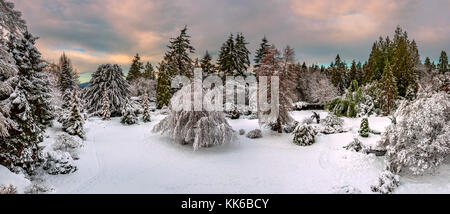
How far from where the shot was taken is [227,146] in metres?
15.2

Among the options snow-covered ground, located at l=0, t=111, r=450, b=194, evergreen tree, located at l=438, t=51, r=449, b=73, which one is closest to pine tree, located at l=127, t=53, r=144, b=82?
snow-covered ground, located at l=0, t=111, r=450, b=194

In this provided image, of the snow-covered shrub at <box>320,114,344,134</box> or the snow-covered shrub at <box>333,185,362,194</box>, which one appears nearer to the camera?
the snow-covered shrub at <box>333,185,362,194</box>

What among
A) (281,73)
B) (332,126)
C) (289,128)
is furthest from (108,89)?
(332,126)

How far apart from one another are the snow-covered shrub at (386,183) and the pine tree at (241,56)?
960 inches

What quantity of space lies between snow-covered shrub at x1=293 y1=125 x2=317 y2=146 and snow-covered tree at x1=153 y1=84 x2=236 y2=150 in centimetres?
444

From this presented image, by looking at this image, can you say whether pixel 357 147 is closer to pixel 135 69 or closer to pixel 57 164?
pixel 57 164

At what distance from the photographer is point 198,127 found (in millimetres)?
13867

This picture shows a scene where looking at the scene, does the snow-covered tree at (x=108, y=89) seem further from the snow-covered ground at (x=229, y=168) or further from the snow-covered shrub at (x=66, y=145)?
the snow-covered shrub at (x=66, y=145)

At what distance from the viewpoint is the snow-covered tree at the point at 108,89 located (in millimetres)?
23844

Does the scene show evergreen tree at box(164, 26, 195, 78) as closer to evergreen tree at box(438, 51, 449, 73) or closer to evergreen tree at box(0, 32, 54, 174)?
evergreen tree at box(0, 32, 54, 174)

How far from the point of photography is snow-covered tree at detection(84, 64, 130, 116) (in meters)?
23.8

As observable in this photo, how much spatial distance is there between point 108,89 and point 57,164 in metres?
15.4

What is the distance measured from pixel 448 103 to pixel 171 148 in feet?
48.0
